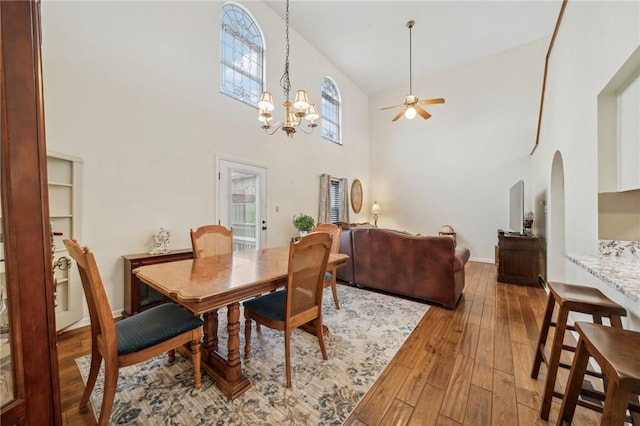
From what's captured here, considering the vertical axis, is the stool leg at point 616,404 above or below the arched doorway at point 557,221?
below

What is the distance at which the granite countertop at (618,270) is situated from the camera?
3.38 feet

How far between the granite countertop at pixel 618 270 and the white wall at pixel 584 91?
0.71ft

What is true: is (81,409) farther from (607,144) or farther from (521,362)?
(607,144)

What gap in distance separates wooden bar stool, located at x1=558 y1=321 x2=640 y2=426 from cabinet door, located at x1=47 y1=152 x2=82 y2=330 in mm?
3694

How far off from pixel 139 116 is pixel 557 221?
528 centimetres

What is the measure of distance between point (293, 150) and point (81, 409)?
4345mm

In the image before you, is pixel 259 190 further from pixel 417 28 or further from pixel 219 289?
pixel 417 28

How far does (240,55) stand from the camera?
4023mm

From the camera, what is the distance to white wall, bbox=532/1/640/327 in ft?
4.97

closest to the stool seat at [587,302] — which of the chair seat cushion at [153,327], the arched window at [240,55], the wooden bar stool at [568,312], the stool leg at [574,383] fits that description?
the wooden bar stool at [568,312]

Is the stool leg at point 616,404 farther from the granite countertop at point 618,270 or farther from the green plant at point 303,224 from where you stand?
the green plant at point 303,224

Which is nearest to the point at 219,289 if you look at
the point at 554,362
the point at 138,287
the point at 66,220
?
the point at 138,287

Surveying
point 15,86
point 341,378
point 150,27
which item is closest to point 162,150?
point 150,27

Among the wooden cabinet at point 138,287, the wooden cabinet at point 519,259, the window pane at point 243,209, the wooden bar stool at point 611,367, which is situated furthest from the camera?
the window pane at point 243,209
